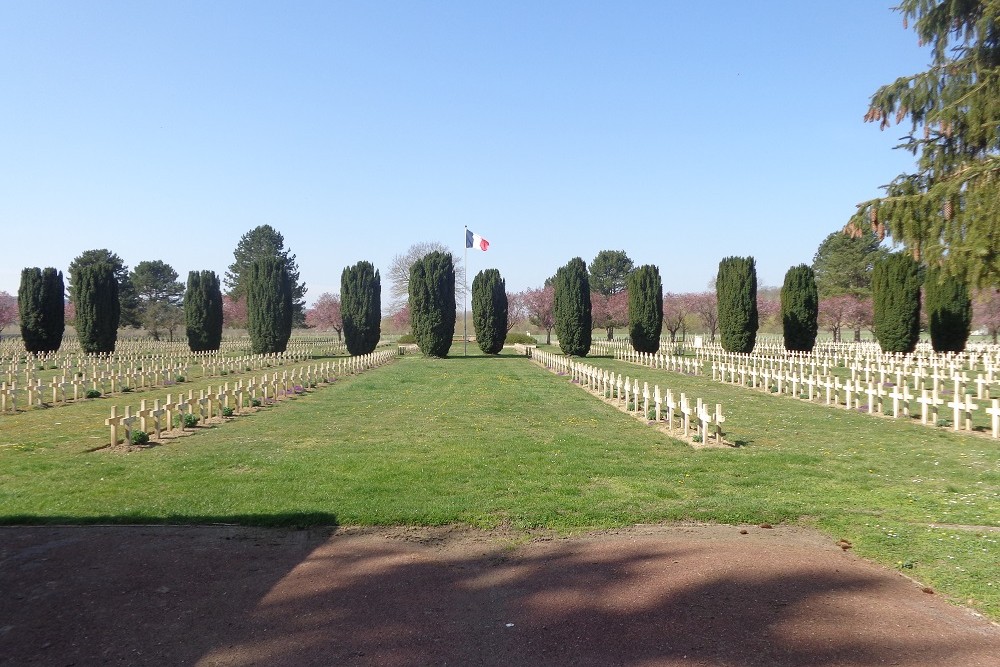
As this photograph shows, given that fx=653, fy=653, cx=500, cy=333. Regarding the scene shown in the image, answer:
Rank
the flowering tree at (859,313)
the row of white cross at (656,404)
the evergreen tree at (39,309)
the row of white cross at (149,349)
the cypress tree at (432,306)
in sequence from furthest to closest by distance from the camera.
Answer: the flowering tree at (859,313) → the row of white cross at (149,349) → the evergreen tree at (39,309) → the cypress tree at (432,306) → the row of white cross at (656,404)

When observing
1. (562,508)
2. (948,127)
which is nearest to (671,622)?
(562,508)

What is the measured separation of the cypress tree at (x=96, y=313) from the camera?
46188 mm

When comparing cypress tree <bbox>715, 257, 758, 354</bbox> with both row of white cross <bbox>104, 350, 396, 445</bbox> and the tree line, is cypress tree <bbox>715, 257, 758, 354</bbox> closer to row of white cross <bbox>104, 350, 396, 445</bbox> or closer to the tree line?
the tree line

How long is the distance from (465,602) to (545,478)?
13.6ft

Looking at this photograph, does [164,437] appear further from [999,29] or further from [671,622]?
[999,29]

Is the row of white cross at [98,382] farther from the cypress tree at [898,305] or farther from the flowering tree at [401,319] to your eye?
the flowering tree at [401,319]

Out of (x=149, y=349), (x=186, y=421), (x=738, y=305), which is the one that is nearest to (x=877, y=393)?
(x=186, y=421)

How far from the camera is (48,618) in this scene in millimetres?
4742

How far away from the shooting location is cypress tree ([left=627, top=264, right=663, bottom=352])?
45.5 metres

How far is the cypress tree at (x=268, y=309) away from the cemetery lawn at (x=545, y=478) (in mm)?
31971

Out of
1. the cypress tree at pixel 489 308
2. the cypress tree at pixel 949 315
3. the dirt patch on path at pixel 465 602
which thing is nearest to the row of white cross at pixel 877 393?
the dirt patch on path at pixel 465 602

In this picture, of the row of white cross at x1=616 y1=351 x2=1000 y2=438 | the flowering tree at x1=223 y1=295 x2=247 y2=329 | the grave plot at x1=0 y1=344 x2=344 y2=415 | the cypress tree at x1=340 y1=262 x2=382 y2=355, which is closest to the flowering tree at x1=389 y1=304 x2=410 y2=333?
the flowering tree at x1=223 y1=295 x2=247 y2=329

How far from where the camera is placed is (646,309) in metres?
45.5

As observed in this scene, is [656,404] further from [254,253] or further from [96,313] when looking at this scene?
[254,253]
